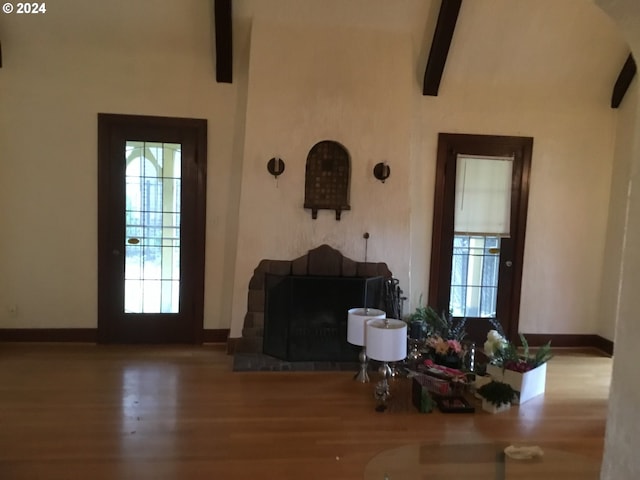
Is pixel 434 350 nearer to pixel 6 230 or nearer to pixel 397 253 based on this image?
pixel 397 253

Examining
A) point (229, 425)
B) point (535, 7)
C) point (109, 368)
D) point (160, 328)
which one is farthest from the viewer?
point (160, 328)

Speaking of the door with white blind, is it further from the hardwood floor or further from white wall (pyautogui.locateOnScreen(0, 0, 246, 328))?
white wall (pyautogui.locateOnScreen(0, 0, 246, 328))

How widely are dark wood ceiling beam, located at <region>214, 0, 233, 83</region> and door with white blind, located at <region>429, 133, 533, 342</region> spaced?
212 centimetres

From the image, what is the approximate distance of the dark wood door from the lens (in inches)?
176

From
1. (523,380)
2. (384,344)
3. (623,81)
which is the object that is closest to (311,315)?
(384,344)

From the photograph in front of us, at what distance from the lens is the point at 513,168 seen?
191 inches

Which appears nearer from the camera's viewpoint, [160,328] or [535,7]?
[535,7]

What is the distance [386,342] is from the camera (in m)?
3.33

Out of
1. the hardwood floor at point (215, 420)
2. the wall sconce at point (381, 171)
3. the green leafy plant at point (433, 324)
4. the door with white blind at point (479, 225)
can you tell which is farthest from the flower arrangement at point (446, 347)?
the wall sconce at point (381, 171)

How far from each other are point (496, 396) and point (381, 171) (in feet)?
6.82

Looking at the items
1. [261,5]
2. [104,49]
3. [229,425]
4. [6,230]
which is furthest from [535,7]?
[6,230]

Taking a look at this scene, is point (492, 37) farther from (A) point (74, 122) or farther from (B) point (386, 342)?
(A) point (74, 122)

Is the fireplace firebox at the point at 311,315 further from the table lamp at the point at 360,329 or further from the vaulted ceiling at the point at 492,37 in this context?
the vaulted ceiling at the point at 492,37

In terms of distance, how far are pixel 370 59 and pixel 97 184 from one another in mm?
2738
